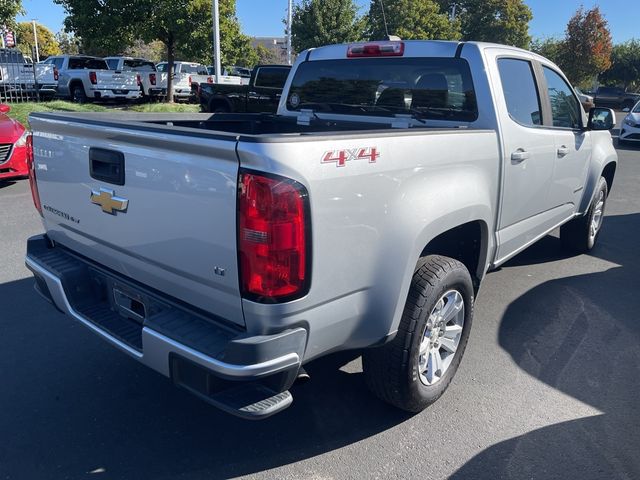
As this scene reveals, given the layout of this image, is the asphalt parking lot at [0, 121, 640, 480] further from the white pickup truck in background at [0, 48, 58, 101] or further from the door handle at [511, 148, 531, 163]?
the white pickup truck in background at [0, 48, 58, 101]

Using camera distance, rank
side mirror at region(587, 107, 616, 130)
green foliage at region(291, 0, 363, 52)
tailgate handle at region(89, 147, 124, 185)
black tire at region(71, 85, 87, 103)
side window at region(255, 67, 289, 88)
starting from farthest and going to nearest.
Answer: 1. green foliage at region(291, 0, 363, 52)
2. black tire at region(71, 85, 87, 103)
3. side window at region(255, 67, 289, 88)
4. side mirror at region(587, 107, 616, 130)
5. tailgate handle at region(89, 147, 124, 185)

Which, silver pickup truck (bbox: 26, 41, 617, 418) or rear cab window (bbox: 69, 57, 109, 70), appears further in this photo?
rear cab window (bbox: 69, 57, 109, 70)

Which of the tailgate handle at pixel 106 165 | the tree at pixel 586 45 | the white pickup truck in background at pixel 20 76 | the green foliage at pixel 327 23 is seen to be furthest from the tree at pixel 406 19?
the tailgate handle at pixel 106 165

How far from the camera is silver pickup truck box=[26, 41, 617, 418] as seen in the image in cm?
211

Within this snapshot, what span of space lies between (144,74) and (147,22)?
11.5ft

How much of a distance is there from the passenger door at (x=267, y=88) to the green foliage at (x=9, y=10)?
20.4 feet

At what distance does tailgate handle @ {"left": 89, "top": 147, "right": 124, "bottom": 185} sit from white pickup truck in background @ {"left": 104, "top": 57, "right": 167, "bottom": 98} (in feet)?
64.6

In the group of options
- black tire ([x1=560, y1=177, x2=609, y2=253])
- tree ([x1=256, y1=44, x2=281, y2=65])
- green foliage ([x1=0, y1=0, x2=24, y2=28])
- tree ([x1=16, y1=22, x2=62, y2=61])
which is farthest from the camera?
tree ([x1=16, y1=22, x2=62, y2=61])

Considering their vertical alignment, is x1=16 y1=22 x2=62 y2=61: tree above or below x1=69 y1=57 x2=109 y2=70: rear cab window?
above

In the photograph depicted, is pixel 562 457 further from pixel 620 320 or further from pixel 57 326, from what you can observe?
pixel 57 326

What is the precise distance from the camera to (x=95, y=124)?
268cm

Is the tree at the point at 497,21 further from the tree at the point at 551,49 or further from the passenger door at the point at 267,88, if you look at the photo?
the passenger door at the point at 267,88

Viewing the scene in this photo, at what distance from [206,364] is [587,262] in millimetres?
4882

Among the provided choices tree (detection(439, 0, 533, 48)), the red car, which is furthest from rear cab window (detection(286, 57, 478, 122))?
tree (detection(439, 0, 533, 48))
